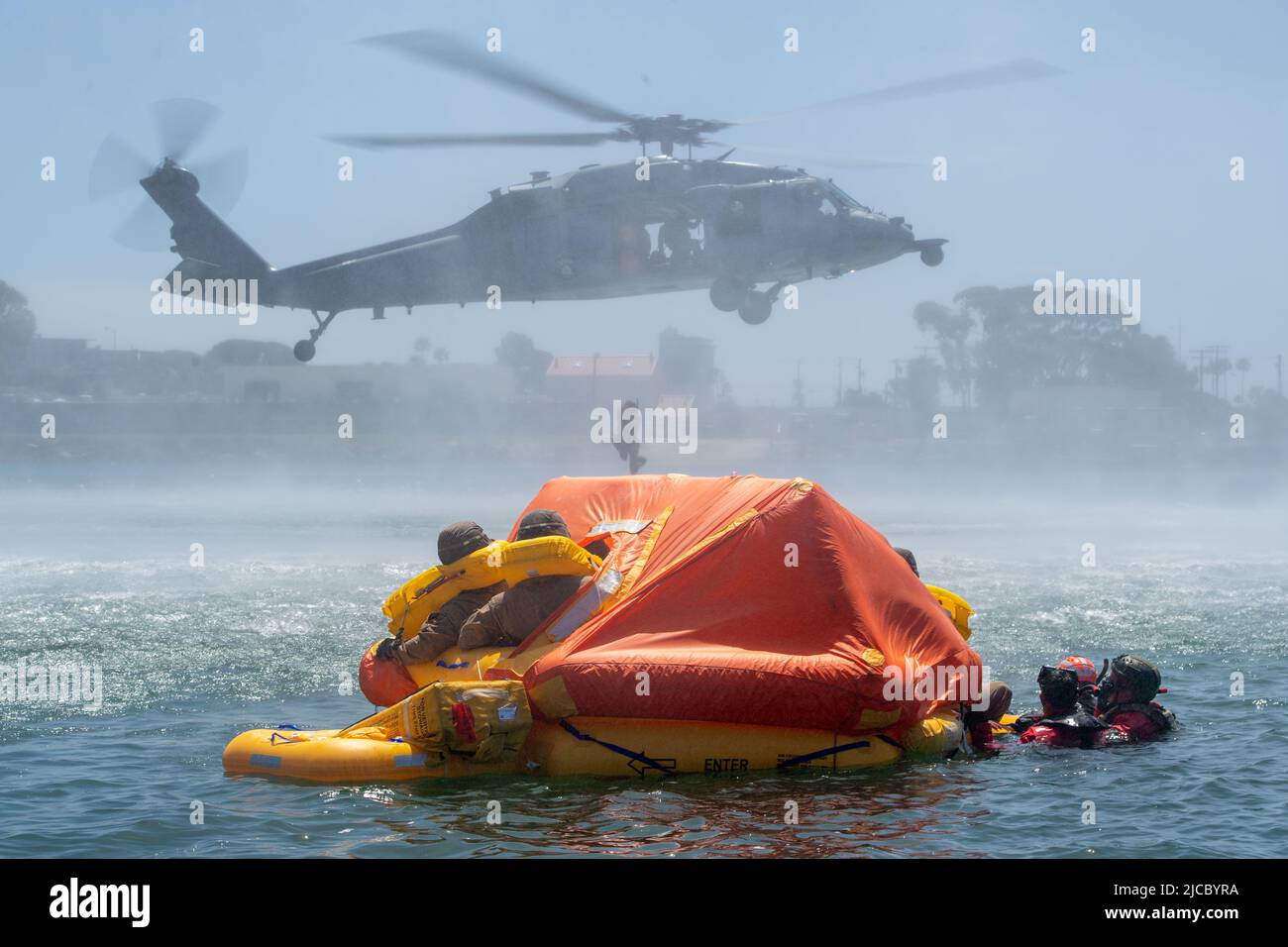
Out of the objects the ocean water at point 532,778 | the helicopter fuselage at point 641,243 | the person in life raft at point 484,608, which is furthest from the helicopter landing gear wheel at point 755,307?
the person in life raft at point 484,608

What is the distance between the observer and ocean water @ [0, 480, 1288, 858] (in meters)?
6.97

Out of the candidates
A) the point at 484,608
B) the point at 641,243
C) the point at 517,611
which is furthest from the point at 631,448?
the point at 517,611

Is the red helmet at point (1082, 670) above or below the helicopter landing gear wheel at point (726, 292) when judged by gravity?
below

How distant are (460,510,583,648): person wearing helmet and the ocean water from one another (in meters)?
1.36

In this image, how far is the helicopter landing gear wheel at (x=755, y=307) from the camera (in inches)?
879

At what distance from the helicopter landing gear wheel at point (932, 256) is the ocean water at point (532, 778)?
529 centimetres

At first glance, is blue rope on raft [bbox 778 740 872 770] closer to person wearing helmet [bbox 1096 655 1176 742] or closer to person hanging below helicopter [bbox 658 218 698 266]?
person wearing helmet [bbox 1096 655 1176 742]

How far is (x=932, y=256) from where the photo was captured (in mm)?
21844

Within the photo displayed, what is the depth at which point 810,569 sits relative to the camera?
8.71m

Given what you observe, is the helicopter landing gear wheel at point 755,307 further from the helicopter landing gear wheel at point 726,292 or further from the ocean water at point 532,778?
the ocean water at point 532,778

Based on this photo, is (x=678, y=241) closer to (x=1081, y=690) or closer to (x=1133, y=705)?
(x=1081, y=690)
